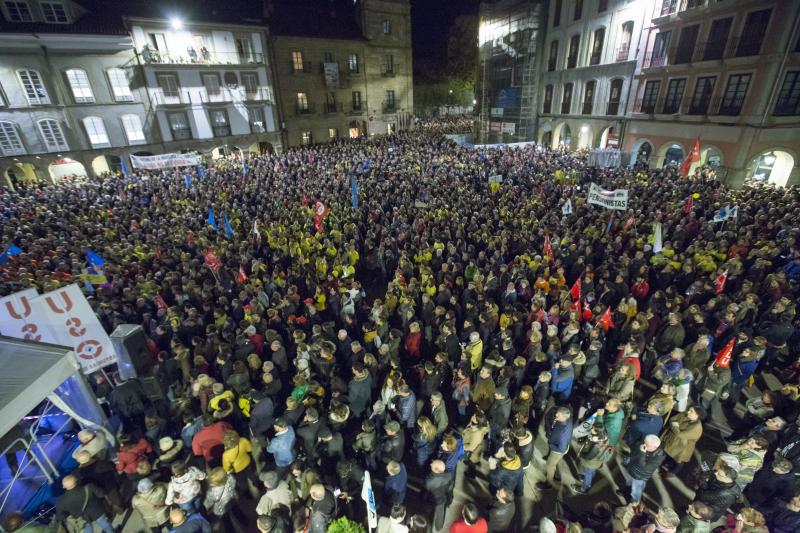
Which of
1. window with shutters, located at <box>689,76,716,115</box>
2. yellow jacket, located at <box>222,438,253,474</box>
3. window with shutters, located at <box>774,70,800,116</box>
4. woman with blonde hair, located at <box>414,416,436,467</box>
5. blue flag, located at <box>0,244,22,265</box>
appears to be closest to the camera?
yellow jacket, located at <box>222,438,253,474</box>

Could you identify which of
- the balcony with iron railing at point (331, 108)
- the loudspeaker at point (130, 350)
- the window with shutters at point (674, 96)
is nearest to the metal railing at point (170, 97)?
the balcony with iron railing at point (331, 108)

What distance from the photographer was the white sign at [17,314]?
548 cm

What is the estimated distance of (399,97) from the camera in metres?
41.1

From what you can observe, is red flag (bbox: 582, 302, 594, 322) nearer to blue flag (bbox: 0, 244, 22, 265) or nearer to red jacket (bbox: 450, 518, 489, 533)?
red jacket (bbox: 450, 518, 489, 533)

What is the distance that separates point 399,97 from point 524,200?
31.6m

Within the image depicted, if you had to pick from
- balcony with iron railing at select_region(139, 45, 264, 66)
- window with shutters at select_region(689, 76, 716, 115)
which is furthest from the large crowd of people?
balcony with iron railing at select_region(139, 45, 264, 66)

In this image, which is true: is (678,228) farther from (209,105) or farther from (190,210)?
(209,105)

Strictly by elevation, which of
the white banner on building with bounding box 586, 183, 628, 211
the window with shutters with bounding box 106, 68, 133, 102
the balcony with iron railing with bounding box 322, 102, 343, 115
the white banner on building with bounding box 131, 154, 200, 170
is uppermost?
the window with shutters with bounding box 106, 68, 133, 102

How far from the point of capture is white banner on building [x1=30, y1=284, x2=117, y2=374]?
5613mm

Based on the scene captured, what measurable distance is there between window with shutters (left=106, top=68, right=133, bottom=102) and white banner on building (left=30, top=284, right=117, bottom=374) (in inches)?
1112

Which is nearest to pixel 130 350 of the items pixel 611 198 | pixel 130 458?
pixel 130 458

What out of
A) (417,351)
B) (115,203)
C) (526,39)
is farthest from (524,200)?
(526,39)

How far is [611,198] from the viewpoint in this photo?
39.1ft

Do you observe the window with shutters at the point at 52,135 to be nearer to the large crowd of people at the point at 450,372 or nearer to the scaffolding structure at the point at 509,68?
the large crowd of people at the point at 450,372
